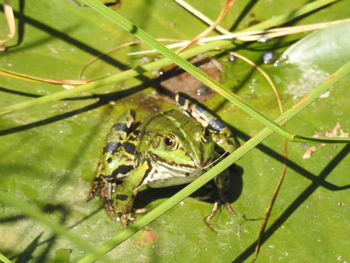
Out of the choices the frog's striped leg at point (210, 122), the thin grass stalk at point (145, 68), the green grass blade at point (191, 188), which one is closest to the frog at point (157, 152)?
the frog's striped leg at point (210, 122)

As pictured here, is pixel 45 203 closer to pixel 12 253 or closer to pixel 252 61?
pixel 12 253

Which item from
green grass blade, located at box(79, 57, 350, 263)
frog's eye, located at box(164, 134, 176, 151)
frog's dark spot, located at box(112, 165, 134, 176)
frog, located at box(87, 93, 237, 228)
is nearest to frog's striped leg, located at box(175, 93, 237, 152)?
frog, located at box(87, 93, 237, 228)

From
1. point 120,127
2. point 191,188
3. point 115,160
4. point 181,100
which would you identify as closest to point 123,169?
point 115,160

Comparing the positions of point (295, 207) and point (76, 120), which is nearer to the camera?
point (295, 207)

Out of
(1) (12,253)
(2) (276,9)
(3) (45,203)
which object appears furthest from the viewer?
(2) (276,9)

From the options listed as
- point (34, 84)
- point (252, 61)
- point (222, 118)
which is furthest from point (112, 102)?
point (252, 61)

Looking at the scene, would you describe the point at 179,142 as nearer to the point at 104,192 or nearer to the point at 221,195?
the point at 221,195
